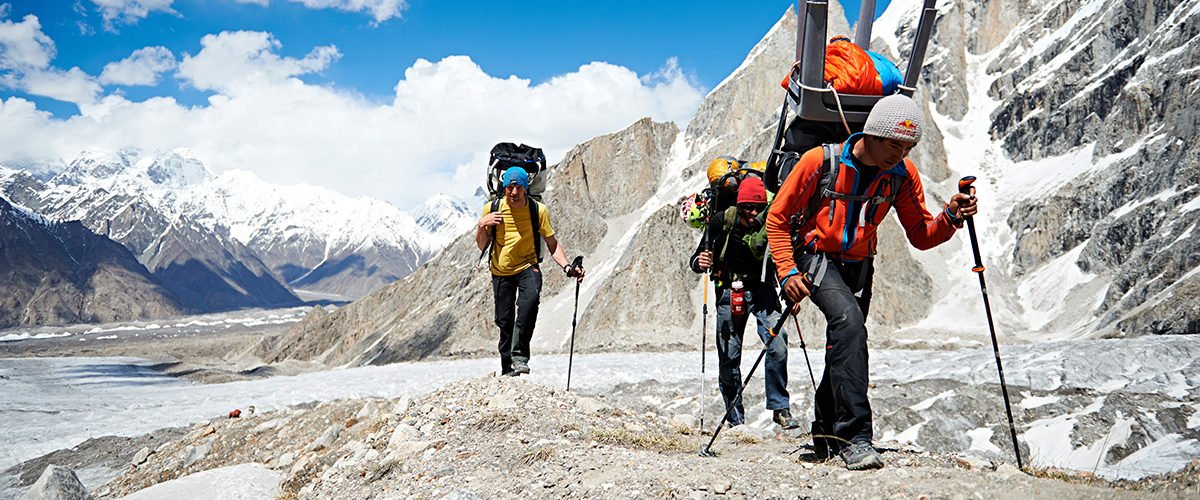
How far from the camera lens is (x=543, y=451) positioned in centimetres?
559

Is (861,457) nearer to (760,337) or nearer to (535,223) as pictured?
(760,337)

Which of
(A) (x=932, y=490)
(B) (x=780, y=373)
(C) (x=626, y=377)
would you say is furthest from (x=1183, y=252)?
(A) (x=932, y=490)

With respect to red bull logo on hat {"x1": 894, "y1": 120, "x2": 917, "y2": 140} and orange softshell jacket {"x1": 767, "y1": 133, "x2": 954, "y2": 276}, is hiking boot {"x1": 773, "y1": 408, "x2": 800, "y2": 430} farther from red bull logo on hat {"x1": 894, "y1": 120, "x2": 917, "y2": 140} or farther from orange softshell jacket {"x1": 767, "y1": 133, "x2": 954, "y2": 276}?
red bull logo on hat {"x1": 894, "y1": 120, "x2": 917, "y2": 140}

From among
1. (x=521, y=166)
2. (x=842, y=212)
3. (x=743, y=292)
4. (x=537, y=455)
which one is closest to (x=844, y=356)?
(x=842, y=212)

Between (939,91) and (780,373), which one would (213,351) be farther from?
(780,373)

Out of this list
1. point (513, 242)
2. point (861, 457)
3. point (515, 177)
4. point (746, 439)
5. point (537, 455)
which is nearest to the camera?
point (861, 457)

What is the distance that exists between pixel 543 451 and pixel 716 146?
2854 inches

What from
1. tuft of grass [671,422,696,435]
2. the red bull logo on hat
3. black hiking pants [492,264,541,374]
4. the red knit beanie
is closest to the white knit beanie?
the red bull logo on hat

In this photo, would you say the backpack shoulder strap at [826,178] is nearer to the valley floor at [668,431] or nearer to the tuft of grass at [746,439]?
the valley floor at [668,431]

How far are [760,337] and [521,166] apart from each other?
3927 mm

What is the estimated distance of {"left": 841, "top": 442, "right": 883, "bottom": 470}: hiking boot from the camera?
427 centimetres

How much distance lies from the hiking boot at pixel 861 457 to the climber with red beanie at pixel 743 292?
281 cm

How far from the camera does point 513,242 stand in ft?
28.9

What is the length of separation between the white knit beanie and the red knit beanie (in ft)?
8.89
